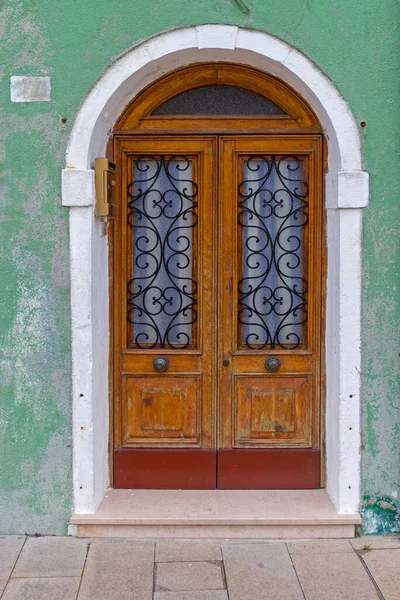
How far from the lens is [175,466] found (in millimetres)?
5363

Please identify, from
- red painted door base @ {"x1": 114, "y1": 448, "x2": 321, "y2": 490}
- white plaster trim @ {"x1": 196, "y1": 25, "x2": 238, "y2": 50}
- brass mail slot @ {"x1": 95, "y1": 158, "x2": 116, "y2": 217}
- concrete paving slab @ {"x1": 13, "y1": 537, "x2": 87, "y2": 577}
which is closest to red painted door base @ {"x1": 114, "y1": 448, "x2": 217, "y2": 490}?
red painted door base @ {"x1": 114, "y1": 448, "x2": 321, "y2": 490}

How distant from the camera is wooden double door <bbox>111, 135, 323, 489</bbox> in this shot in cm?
527

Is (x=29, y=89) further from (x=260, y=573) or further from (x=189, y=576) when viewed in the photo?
(x=260, y=573)

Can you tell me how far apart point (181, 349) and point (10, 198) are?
1.54 m

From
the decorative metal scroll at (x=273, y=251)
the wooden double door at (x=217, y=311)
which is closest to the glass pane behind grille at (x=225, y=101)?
the wooden double door at (x=217, y=311)

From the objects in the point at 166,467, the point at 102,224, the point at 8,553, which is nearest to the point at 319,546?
the point at 166,467

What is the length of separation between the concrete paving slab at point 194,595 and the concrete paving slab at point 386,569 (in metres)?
0.91

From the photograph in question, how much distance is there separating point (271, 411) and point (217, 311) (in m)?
0.80

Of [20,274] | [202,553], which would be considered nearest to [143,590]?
[202,553]

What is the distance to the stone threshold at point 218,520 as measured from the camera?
4.93m

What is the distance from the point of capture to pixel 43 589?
4344 mm

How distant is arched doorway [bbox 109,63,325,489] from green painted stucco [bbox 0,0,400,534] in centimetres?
44

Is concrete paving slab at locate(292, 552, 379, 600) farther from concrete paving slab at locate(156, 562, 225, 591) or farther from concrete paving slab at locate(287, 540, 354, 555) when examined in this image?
concrete paving slab at locate(156, 562, 225, 591)

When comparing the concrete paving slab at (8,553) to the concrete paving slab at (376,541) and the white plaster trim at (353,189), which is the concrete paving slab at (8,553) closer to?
the concrete paving slab at (376,541)
